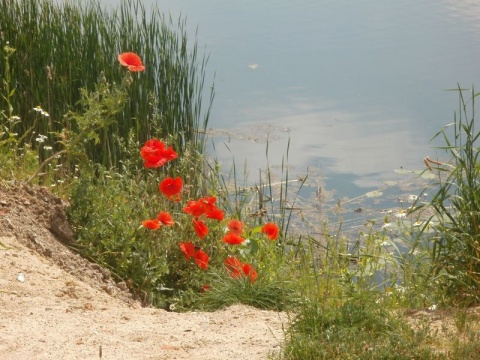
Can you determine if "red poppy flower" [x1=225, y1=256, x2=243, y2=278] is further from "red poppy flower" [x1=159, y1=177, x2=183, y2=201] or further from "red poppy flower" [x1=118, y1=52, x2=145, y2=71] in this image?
"red poppy flower" [x1=118, y1=52, x2=145, y2=71]

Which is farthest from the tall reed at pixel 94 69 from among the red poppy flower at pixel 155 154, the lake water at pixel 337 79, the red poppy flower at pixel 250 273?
the red poppy flower at pixel 250 273

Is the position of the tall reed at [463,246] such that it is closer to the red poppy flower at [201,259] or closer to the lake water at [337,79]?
the red poppy flower at [201,259]

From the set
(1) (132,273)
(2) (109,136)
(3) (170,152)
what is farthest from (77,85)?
(1) (132,273)

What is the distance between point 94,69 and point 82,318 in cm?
299

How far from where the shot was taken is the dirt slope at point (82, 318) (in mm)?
2881

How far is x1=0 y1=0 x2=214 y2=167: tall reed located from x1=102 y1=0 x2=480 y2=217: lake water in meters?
0.59

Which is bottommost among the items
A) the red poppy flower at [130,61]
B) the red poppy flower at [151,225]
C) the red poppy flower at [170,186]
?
the red poppy flower at [151,225]

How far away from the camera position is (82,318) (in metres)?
3.18

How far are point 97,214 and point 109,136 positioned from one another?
157cm

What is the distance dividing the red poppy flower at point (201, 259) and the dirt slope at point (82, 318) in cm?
36

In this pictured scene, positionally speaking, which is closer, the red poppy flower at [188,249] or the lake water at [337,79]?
the red poppy flower at [188,249]

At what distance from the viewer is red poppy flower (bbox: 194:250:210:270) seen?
4145 millimetres

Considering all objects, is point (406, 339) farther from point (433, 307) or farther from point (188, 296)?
point (188, 296)

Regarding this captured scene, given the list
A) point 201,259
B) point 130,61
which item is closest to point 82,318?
point 201,259
